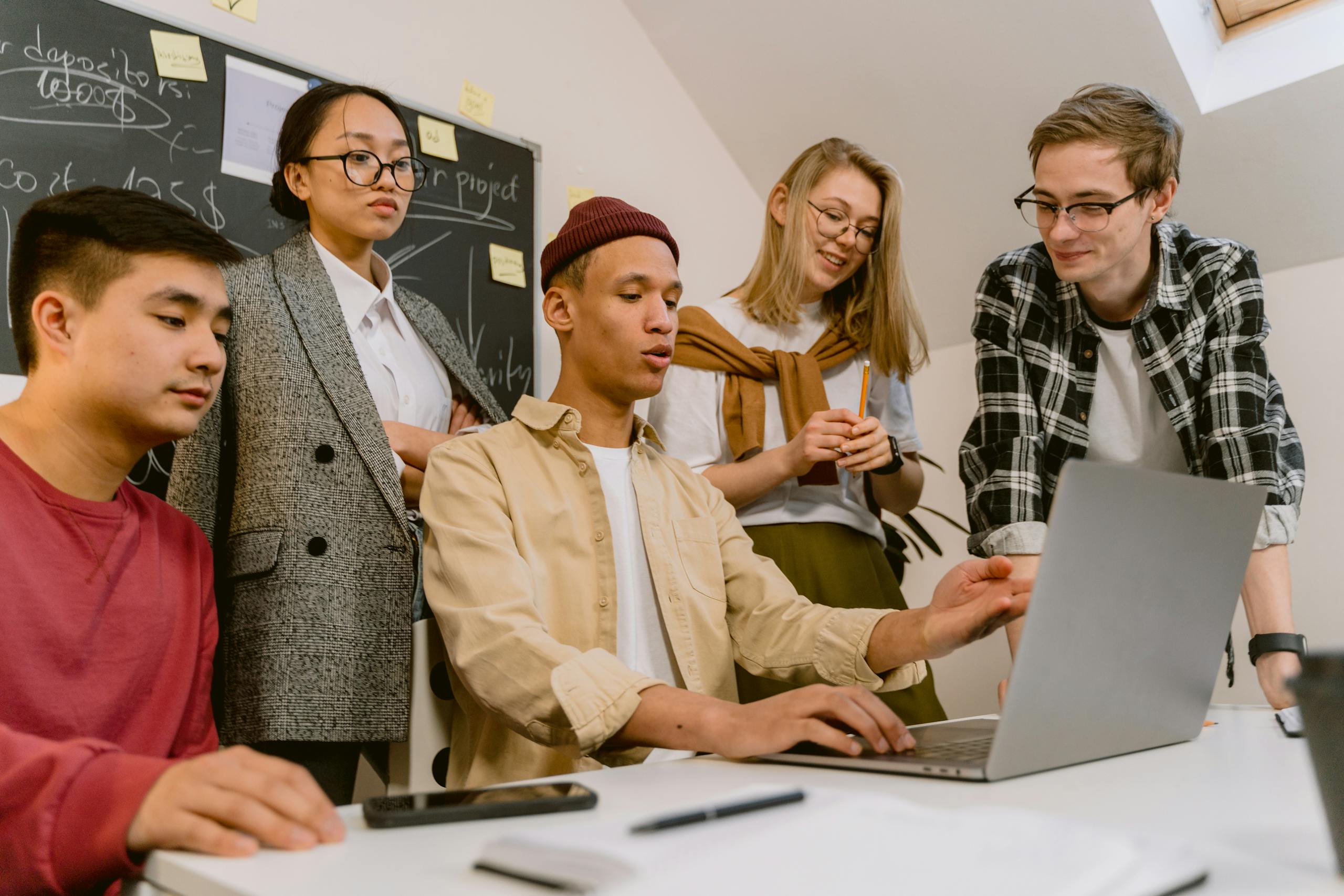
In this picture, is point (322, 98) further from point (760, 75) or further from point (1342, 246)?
point (1342, 246)

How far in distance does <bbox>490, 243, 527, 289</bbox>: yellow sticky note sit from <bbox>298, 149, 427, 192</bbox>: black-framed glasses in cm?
71

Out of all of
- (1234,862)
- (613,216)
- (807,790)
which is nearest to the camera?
(1234,862)

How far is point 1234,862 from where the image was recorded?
21.2 inches

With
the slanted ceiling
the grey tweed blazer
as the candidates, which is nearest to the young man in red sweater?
the grey tweed blazer

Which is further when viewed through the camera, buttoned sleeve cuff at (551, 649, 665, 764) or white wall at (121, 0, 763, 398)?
white wall at (121, 0, 763, 398)

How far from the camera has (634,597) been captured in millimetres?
1361

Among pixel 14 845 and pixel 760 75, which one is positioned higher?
pixel 760 75

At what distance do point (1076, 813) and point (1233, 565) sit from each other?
0.36 meters

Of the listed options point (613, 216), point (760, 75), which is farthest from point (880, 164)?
point (760, 75)

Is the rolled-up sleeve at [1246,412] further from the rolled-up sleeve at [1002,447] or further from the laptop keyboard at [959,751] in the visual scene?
the laptop keyboard at [959,751]

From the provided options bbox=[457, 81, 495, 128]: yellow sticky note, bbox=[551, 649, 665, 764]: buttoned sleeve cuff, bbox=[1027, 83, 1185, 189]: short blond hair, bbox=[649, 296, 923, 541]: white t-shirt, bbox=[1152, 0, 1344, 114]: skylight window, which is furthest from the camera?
bbox=[457, 81, 495, 128]: yellow sticky note

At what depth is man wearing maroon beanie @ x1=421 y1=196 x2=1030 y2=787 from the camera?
948mm

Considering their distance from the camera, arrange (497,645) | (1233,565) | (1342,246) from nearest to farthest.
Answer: (1233,565) → (497,645) → (1342,246)

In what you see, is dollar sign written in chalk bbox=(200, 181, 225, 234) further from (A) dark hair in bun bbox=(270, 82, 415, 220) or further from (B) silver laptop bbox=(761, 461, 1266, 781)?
(B) silver laptop bbox=(761, 461, 1266, 781)
